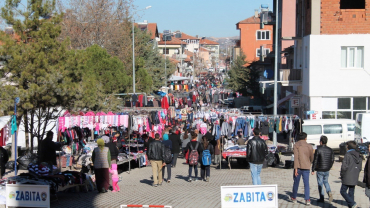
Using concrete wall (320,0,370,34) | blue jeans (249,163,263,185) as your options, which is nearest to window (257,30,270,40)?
concrete wall (320,0,370,34)

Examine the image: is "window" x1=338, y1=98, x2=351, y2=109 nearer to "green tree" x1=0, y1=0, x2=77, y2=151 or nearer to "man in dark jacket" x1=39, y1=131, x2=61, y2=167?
"green tree" x1=0, y1=0, x2=77, y2=151

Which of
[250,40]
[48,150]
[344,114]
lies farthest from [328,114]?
[250,40]

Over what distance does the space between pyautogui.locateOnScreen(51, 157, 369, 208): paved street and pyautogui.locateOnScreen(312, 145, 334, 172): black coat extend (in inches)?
36.1

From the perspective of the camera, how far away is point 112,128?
74.3 ft

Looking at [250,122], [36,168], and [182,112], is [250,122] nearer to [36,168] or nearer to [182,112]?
[182,112]

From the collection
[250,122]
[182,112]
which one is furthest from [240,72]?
[250,122]

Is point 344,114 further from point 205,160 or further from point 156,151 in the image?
point 156,151

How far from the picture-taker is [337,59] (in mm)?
28156

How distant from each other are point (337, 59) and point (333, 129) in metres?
6.57

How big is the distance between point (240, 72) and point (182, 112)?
32293mm

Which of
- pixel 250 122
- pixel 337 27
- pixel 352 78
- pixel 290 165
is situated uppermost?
pixel 337 27

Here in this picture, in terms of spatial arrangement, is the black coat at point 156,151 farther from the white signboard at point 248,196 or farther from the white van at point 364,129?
the white van at point 364,129

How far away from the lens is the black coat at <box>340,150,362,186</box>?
32.7 feet

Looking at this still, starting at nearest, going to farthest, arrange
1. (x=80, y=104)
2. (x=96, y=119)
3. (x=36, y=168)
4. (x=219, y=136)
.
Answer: (x=36, y=168) < (x=80, y=104) < (x=96, y=119) < (x=219, y=136)
